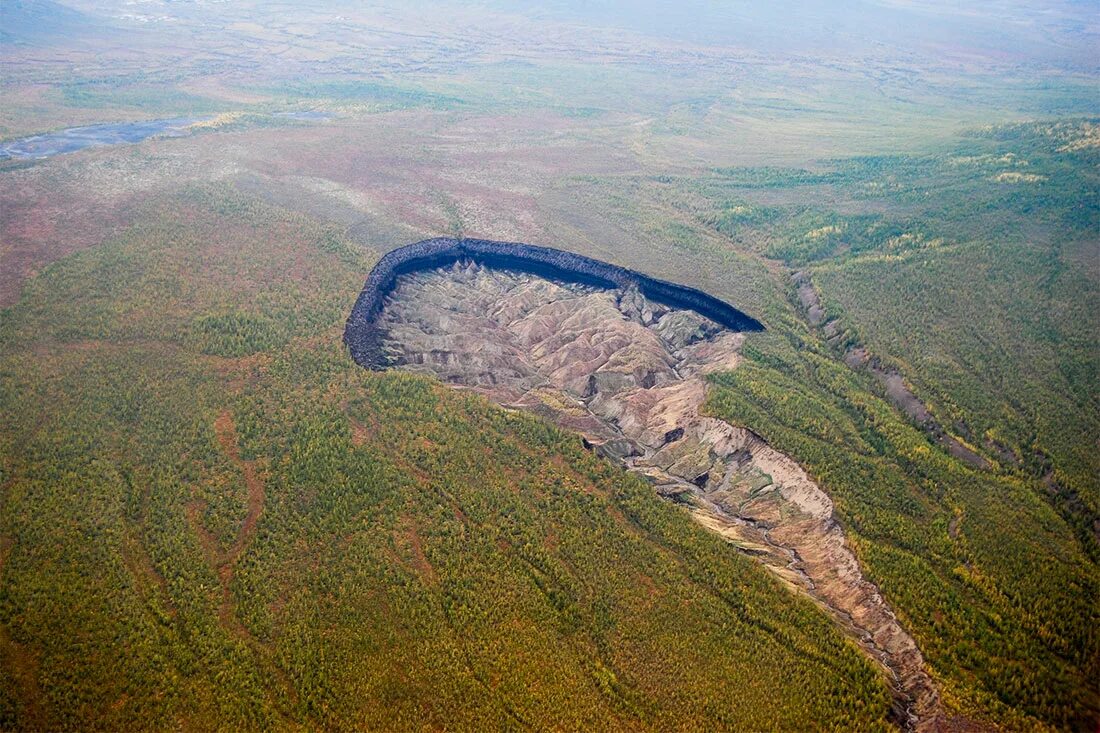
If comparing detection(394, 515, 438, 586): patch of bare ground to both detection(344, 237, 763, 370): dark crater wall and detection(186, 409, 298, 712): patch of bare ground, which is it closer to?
detection(186, 409, 298, 712): patch of bare ground

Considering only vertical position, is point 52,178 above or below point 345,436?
above

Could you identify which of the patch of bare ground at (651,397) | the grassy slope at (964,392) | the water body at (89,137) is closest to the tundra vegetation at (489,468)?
the grassy slope at (964,392)

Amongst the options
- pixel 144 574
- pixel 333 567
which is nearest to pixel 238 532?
pixel 144 574

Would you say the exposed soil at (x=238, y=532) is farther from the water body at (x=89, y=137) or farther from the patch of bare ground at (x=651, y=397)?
the water body at (x=89, y=137)

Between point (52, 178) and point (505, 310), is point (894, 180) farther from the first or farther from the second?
point (52, 178)

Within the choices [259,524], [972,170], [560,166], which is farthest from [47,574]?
[972,170]
